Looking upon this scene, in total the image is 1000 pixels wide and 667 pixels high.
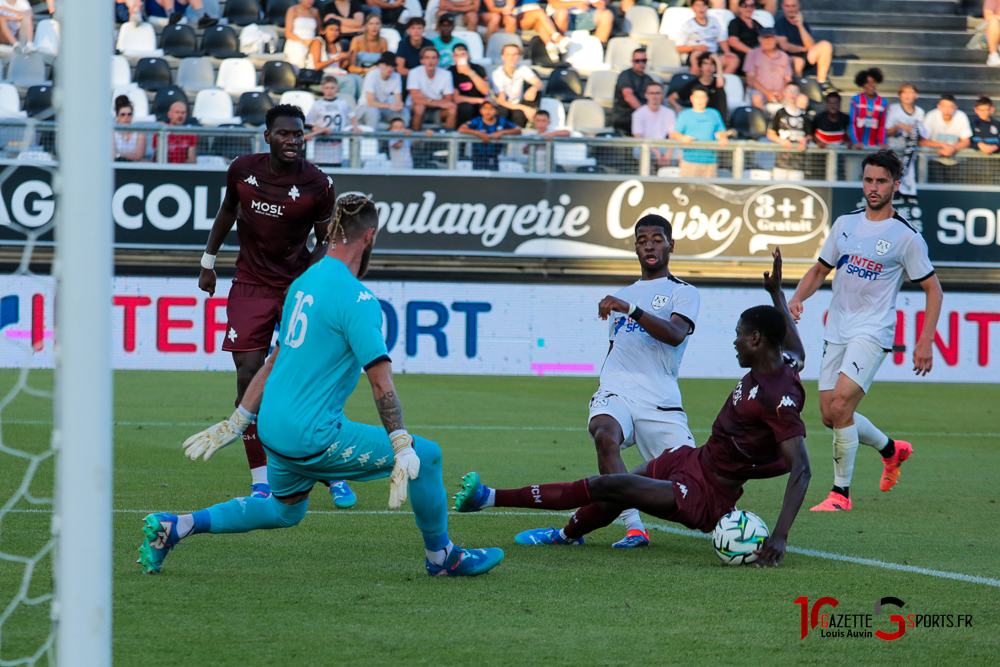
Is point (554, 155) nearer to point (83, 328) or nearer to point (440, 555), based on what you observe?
point (440, 555)

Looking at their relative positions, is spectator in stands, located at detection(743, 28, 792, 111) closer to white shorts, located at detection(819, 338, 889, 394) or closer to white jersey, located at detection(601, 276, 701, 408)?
white shorts, located at detection(819, 338, 889, 394)

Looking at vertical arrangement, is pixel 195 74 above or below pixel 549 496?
above

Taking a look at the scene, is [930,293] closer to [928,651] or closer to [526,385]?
[928,651]

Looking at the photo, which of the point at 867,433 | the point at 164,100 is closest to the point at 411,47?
the point at 164,100

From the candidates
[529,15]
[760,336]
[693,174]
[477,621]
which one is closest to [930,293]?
[760,336]

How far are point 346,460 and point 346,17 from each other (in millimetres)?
15226

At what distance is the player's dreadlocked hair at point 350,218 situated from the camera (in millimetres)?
4285

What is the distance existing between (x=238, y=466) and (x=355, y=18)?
1200 centimetres

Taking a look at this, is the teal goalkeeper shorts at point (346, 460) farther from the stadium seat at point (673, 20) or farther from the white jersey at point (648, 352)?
the stadium seat at point (673, 20)

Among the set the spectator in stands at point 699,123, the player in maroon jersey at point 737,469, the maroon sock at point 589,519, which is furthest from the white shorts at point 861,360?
the spectator in stands at point 699,123

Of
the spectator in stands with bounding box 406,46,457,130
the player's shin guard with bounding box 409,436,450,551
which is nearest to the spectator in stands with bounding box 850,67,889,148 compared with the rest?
the spectator in stands with bounding box 406,46,457,130

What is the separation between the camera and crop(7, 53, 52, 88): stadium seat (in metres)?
16.6

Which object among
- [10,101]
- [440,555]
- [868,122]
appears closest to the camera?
[440,555]

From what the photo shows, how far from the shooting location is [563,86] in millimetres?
18438
